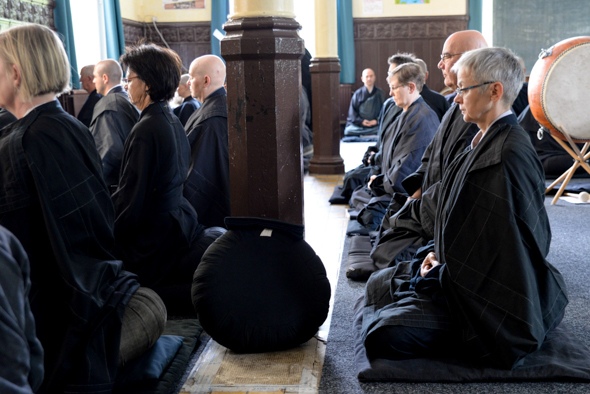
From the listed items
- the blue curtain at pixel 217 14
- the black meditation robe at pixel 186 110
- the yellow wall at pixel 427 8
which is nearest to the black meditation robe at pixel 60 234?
the black meditation robe at pixel 186 110

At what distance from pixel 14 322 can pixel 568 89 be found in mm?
4896

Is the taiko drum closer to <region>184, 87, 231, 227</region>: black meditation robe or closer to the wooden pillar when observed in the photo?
<region>184, 87, 231, 227</region>: black meditation robe

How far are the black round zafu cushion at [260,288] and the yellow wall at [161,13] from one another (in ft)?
31.0

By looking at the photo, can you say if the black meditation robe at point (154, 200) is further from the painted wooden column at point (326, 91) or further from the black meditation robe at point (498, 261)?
the painted wooden column at point (326, 91)

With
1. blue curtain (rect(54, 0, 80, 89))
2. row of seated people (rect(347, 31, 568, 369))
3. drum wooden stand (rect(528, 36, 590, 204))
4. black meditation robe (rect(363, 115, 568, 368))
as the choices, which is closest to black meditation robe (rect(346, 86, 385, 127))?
blue curtain (rect(54, 0, 80, 89))

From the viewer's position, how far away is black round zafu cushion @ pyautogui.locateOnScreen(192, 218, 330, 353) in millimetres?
2365

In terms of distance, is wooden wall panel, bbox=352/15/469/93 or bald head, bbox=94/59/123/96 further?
wooden wall panel, bbox=352/15/469/93

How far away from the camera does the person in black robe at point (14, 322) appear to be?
2.60 ft

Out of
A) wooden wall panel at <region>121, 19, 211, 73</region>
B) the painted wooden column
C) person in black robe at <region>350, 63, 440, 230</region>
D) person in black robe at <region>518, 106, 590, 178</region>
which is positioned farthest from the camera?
wooden wall panel at <region>121, 19, 211, 73</region>

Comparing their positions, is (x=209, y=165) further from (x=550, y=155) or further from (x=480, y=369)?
(x=550, y=155)

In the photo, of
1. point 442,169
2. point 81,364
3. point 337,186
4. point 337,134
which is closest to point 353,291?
point 442,169

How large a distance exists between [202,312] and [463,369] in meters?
0.98

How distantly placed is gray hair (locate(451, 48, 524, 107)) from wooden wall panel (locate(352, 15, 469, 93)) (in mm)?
9335

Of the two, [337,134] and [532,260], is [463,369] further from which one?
[337,134]
